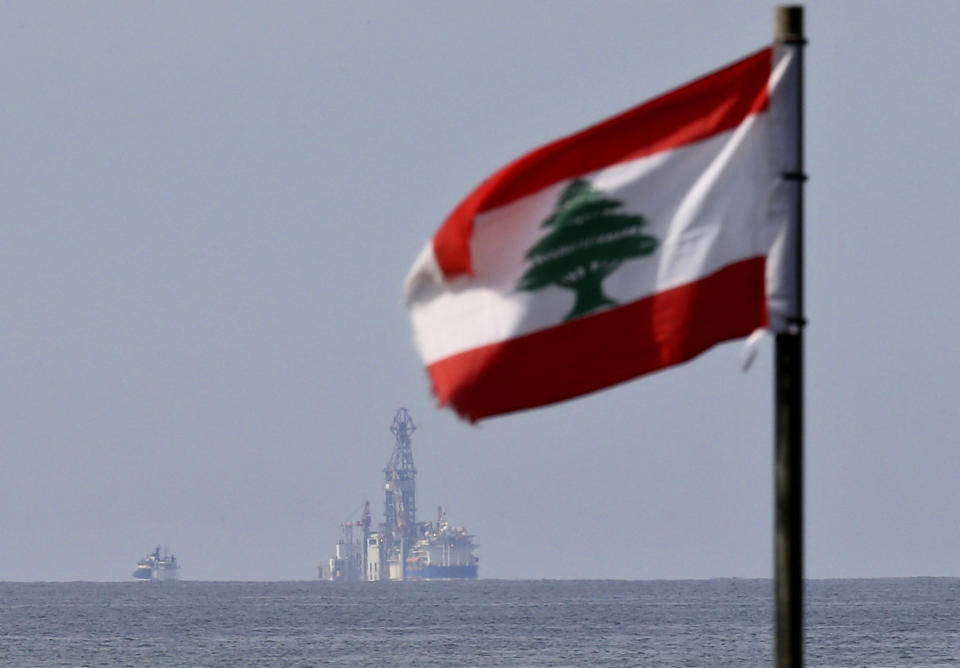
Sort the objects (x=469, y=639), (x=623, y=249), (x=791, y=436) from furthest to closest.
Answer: (x=469, y=639) → (x=623, y=249) → (x=791, y=436)

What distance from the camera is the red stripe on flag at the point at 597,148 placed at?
34.1ft

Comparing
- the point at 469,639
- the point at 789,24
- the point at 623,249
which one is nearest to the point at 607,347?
the point at 623,249

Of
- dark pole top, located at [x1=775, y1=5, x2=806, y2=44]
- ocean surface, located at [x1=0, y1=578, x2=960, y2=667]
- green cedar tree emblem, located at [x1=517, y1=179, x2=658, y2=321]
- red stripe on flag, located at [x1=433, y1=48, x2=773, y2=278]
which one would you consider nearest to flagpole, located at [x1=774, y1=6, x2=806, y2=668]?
dark pole top, located at [x1=775, y1=5, x2=806, y2=44]

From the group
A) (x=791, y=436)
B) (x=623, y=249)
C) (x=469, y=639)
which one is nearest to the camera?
(x=791, y=436)

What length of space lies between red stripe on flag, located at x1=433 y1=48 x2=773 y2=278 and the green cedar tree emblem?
0.45 ft

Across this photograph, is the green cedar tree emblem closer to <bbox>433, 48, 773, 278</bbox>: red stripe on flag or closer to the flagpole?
<bbox>433, 48, 773, 278</bbox>: red stripe on flag

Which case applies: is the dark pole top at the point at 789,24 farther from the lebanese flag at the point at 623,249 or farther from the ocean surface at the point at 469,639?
the ocean surface at the point at 469,639

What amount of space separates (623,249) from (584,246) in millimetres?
197

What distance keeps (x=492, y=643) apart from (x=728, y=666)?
27927 millimetres

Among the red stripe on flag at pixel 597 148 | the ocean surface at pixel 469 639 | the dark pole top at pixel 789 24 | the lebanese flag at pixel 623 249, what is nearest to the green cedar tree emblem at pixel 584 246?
the lebanese flag at pixel 623 249

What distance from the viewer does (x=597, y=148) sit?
34.4ft

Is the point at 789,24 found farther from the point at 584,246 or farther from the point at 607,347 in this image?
the point at 607,347

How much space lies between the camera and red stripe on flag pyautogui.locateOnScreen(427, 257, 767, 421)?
33.8 ft

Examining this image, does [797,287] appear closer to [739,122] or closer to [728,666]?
[739,122]
